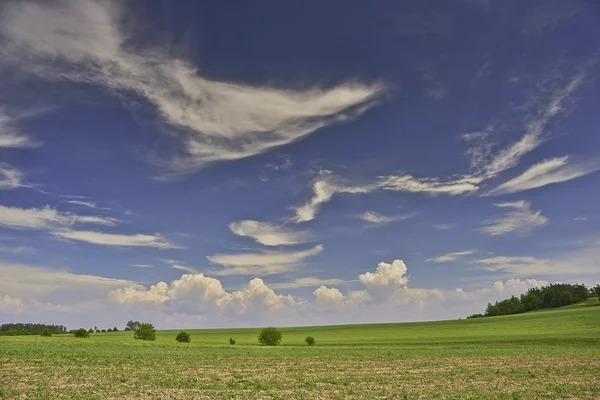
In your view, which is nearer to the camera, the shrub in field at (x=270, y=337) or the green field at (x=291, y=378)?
the green field at (x=291, y=378)

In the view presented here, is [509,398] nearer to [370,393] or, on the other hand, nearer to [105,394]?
[370,393]

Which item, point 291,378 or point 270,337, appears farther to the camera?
point 270,337

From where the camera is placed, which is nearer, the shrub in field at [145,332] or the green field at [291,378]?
the green field at [291,378]

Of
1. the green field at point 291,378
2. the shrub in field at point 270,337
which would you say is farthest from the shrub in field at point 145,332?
the green field at point 291,378

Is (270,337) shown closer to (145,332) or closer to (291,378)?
(145,332)

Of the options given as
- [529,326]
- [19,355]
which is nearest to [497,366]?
[19,355]

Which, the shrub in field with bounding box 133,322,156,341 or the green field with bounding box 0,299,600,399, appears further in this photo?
the shrub in field with bounding box 133,322,156,341

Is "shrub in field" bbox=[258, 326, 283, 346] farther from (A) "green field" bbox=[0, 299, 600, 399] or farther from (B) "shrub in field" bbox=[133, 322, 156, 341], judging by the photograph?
(A) "green field" bbox=[0, 299, 600, 399]

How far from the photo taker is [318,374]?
36062mm

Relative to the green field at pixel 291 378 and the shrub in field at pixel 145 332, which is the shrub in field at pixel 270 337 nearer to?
the shrub in field at pixel 145 332

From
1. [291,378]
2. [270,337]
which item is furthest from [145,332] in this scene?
[291,378]

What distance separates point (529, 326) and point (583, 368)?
82.3 metres

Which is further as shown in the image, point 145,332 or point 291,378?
point 145,332

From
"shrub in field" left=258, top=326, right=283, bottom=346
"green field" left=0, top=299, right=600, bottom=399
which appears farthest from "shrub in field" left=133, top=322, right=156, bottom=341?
"green field" left=0, top=299, right=600, bottom=399
